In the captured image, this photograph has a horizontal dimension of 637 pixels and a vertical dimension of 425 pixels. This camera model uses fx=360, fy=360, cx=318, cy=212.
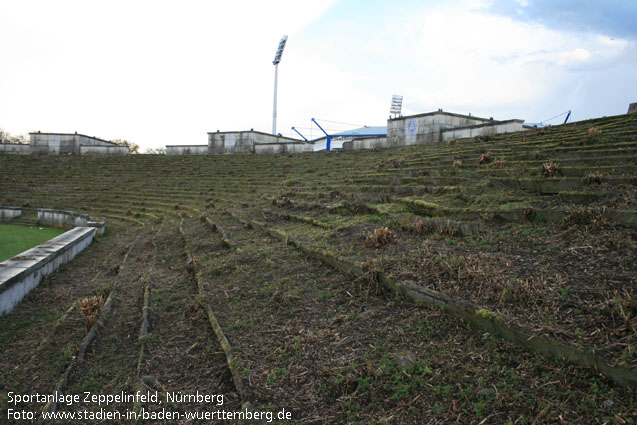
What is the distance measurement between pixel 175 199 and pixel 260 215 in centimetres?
739

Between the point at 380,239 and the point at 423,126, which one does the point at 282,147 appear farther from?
the point at 380,239

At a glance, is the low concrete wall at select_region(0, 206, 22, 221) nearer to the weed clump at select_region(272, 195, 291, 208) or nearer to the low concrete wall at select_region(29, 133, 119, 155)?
the weed clump at select_region(272, 195, 291, 208)

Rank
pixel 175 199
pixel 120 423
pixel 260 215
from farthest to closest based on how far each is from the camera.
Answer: pixel 175 199 < pixel 260 215 < pixel 120 423

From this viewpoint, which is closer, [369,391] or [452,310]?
[369,391]

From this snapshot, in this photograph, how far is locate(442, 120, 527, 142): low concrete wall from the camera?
14.5 metres

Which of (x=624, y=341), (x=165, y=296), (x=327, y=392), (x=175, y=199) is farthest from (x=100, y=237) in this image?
(x=624, y=341)

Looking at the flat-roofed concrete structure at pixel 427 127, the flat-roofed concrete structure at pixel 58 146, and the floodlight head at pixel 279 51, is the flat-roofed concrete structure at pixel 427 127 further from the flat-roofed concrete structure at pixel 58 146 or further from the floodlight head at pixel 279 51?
the floodlight head at pixel 279 51

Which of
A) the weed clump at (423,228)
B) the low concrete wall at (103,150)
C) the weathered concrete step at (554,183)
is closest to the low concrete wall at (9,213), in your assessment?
the low concrete wall at (103,150)

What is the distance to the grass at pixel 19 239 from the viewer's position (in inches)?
315

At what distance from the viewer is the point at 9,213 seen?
1404 centimetres

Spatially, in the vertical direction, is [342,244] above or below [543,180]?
below

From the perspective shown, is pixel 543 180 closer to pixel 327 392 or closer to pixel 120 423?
pixel 327 392

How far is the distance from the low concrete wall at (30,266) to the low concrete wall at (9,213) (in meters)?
8.06

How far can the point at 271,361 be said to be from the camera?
2.85 metres
